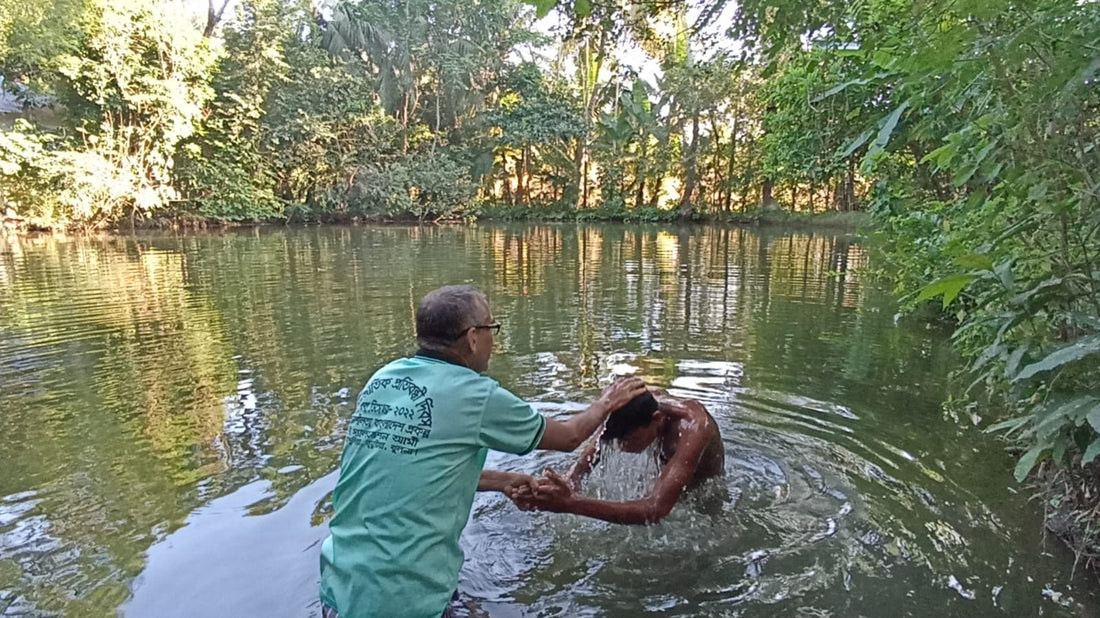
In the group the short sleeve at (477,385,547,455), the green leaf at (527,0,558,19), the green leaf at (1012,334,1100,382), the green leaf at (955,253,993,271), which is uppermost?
the green leaf at (527,0,558,19)

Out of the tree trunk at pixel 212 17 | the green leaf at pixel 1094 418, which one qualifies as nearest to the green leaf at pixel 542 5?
the green leaf at pixel 1094 418

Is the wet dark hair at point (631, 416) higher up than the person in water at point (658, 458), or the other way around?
the wet dark hair at point (631, 416)

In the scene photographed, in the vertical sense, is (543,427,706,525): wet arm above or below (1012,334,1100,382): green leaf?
below

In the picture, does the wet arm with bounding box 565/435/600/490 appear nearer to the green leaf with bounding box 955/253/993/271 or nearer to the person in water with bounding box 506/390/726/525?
the person in water with bounding box 506/390/726/525

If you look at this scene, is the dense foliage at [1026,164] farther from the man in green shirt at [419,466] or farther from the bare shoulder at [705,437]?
the man in green shirt at [419,466]

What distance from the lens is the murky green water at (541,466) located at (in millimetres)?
3209

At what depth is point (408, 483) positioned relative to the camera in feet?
7.27

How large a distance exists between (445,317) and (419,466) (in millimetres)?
493

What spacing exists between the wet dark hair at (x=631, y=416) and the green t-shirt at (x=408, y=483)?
105cm

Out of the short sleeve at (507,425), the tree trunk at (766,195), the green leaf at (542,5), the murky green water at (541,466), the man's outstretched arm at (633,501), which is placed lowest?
the murky green water at (541,466)

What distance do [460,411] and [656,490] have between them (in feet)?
4.41

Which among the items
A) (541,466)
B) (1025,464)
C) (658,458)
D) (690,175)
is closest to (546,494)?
(658,458)

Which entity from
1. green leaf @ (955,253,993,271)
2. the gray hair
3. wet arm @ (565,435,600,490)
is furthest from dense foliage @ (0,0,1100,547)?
wet arm @ (565,435,600,490)

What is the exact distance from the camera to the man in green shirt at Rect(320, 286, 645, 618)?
2201 millimetres
